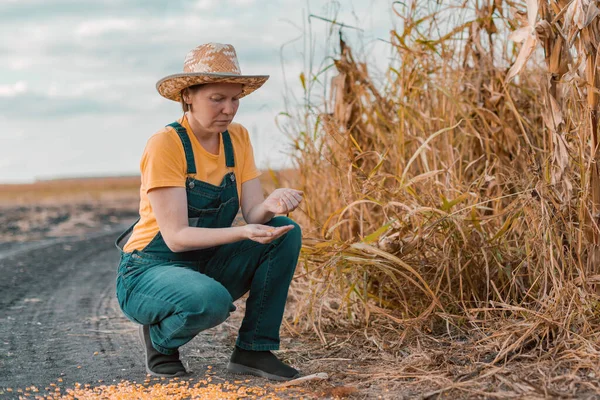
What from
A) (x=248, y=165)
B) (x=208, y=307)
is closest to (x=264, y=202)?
(x=248, y=165)

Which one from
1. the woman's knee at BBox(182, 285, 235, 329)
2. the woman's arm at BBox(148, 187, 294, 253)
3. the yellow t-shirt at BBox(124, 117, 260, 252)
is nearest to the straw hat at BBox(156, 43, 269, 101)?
the yellow t-shirt at BBox(124, 117, 260, 252)

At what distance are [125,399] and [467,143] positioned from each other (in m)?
2.33

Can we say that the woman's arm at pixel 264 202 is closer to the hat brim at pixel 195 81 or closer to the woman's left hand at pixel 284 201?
the woman's left hand at pixel 284 201

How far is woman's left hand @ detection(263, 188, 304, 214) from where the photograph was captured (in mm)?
2688

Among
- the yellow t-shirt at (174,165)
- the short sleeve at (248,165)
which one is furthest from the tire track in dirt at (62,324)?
the short sleeve at (248,165)

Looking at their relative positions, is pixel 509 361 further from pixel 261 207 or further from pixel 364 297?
pixel 261 207

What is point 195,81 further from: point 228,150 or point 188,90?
point 228,150

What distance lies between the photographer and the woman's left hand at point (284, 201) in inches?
106

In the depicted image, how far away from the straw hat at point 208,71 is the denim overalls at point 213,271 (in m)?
0.18

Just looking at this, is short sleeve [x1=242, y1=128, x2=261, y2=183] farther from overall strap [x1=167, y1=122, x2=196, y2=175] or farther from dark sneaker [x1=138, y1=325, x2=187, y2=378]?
dark sneaker [x1=138, y1=325, x2=187, y2=378]

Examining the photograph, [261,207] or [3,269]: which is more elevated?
[261,207]

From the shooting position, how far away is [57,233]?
910 cm

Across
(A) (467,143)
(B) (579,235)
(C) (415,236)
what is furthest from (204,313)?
(A) (467,143)

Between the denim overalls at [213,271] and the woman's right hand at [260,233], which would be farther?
the denim overalls at [213,271]
